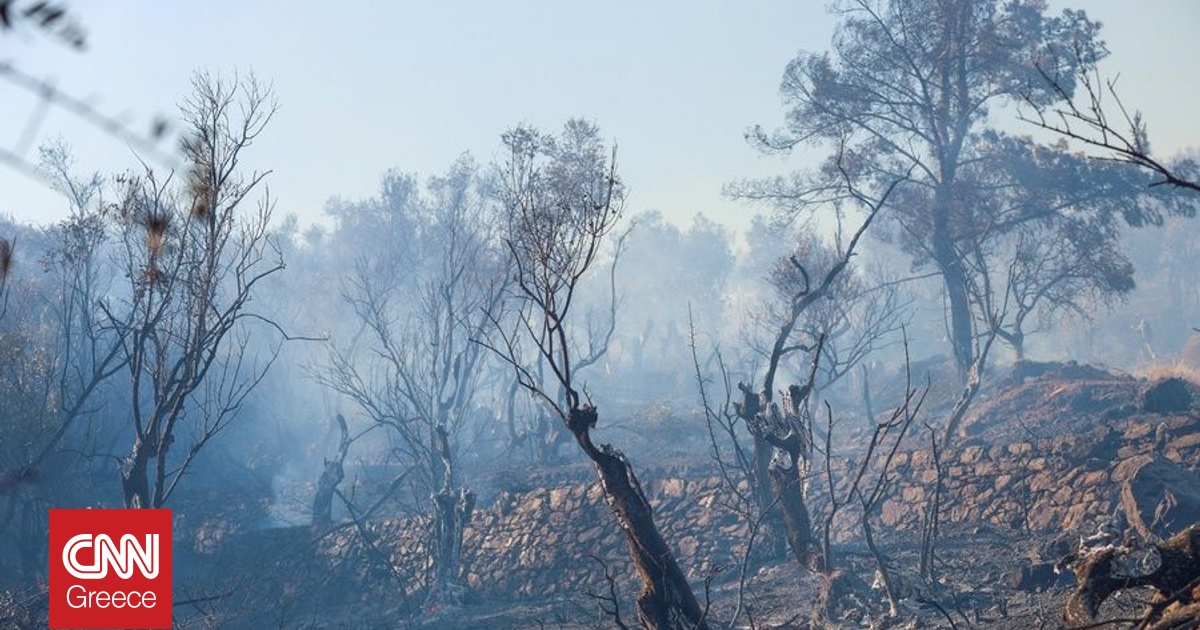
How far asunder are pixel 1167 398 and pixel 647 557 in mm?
11290

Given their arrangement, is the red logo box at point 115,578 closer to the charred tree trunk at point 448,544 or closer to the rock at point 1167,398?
the charred tree trunk at point 448,544

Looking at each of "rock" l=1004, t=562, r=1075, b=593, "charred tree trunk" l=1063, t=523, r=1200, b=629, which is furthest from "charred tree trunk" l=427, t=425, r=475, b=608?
"charred tree trunk" l=1063, t=523, r=1200, b=629

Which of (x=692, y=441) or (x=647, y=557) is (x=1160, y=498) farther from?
(x=692, y=441)

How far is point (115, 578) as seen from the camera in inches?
428

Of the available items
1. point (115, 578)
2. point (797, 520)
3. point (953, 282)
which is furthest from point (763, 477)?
point (953, 282)

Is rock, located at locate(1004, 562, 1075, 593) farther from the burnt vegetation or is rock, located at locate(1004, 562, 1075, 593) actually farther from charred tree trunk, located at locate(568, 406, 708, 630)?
charred tree trunk, located at locate(568, 406, 708, 630)

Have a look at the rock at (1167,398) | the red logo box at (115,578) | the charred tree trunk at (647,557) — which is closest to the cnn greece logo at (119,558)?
the red logo box at (115,578)

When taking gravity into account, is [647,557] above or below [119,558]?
below

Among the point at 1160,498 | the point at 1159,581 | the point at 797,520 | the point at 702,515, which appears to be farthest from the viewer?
the point at 702,515

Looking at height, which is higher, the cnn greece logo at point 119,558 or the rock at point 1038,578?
the cnn greece logo at point 119,558

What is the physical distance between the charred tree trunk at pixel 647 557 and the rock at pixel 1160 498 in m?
5.50

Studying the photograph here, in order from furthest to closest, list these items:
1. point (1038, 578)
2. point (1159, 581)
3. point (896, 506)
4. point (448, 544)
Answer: point (448, 544) < point (896, 506) < point (1038, 578) < point (1159, 581)

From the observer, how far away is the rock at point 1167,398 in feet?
45.9

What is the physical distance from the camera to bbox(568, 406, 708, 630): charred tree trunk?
713cm
